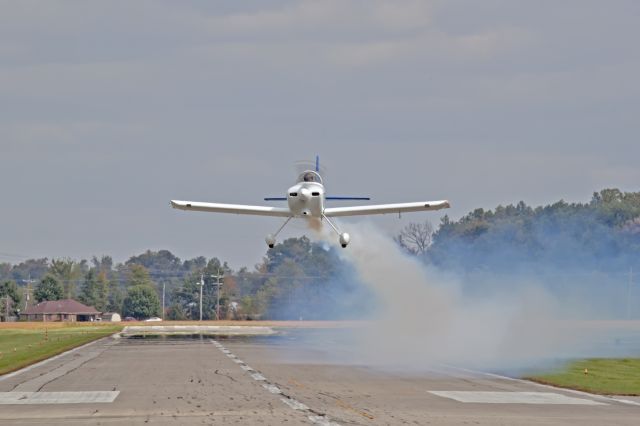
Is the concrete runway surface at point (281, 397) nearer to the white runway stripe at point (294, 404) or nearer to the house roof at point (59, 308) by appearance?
the white runway stripe at point (294, 404)

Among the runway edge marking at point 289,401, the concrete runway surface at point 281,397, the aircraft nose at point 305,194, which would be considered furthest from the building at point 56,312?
the runway edge marking at point 289,401

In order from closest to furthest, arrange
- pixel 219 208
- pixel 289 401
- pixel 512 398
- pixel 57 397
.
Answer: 1. pixel 289 401
2. pixel 512 398
3. pixel 57 397
4. pixel 219 208

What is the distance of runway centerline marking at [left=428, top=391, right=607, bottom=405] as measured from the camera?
2838cm

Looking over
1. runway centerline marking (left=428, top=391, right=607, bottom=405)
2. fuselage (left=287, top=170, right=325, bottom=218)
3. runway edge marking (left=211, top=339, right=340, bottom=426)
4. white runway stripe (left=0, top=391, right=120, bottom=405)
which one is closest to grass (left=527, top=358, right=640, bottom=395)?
runway centerline marking (left=428, top=391, right=607, bottom=405)

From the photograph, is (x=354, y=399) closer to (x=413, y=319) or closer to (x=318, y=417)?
(x=318, y=417)

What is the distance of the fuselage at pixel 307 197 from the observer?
48531 mm

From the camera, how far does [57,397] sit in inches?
1164

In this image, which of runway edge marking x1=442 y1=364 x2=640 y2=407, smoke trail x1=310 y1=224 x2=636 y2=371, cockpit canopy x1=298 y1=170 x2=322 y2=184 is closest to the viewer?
Result: runway edge marking x1=442 y1=364 x2=640 y2=407

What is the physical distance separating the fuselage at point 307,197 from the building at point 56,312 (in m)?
148

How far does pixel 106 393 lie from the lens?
3053cm

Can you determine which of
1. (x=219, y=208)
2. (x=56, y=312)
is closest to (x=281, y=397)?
(x=219, y=208)

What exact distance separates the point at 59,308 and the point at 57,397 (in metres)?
168

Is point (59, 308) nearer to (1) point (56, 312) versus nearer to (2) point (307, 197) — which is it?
(1) point (56, 312)

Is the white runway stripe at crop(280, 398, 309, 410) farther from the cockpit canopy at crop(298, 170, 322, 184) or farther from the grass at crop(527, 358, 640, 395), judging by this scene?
the cockpit canopy at crop(298, 170, 322, 184)
